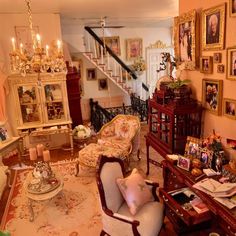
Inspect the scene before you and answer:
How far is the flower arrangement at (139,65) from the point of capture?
8266 mm

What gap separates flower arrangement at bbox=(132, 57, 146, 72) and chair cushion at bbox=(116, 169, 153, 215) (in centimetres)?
620

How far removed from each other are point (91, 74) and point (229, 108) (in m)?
5.92

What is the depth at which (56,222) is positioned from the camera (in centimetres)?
305

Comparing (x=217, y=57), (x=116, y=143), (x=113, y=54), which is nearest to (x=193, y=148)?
(x=217, y=57)

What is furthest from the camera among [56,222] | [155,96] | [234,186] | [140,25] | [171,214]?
[140,25]

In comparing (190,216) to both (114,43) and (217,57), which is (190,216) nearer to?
(217,57)

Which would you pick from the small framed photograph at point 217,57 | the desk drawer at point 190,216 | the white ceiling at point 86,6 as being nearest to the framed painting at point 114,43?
the white ceiling at point 86,6

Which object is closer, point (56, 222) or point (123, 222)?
point (123, 222)

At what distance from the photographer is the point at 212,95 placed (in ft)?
9.23

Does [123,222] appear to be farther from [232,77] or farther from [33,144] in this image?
[33,144]

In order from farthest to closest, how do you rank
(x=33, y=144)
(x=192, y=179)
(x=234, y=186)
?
(x=33, y=144) < (x=192, y=179) < (x=234, y=186)

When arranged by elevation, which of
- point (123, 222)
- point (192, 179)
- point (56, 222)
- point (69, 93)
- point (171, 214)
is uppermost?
point (69, 93)

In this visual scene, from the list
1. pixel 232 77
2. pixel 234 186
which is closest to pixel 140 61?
pixel 232 77

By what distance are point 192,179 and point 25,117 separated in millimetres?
3980
